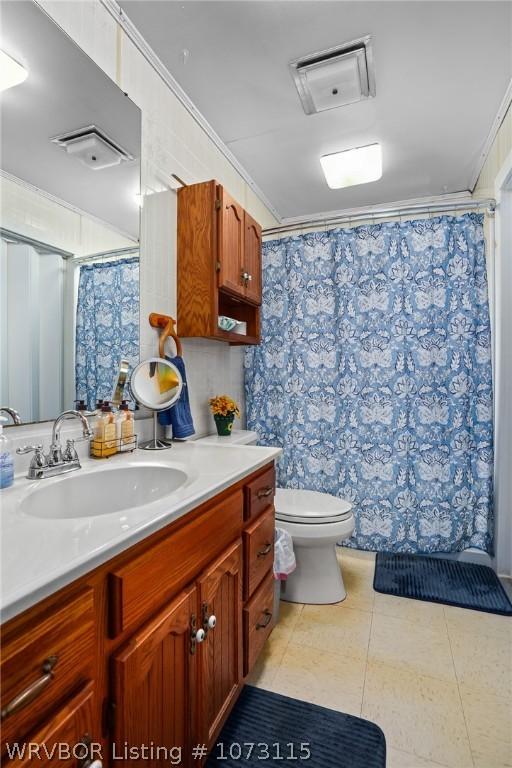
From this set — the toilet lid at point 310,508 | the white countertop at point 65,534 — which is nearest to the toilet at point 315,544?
the toilet lid at point 310,508

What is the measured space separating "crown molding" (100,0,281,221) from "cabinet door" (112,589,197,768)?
2.02 m

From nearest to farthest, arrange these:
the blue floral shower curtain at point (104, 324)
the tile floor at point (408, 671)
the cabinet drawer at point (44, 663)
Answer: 1. the cabinet drawer at point (44, 663)
2. the tile floor at point (408, 671)
3. the blue floral shower curtain at point (104, 324)

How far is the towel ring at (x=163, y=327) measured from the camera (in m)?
1.68

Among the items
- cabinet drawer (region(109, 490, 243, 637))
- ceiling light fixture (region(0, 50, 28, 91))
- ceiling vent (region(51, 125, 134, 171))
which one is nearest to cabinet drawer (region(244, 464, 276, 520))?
cabinet drawer (region(109, 490, 243, 637))

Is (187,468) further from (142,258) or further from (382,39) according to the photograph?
(382,39)

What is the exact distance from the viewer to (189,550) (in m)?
0.92

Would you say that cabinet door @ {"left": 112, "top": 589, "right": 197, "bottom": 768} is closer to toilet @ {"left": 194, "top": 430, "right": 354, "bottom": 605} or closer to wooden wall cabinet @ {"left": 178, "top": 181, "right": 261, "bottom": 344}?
toilet @ {"left": 194, "top": 430, "right": 354, "bottom": 605}

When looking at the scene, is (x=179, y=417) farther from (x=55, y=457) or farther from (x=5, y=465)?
(x=5, y=465)

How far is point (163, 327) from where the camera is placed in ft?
5.68

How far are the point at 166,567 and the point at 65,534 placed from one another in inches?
9.6

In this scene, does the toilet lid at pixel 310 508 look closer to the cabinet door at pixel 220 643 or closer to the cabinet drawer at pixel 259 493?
the cabinet drawer at pixel 259 493

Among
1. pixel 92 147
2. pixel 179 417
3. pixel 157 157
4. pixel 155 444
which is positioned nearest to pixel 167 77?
pixel 157 157

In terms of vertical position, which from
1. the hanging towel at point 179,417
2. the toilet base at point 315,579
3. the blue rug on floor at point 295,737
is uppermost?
the hanging towel at point 179,417

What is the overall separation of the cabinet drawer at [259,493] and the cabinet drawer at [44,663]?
683 millimetres
